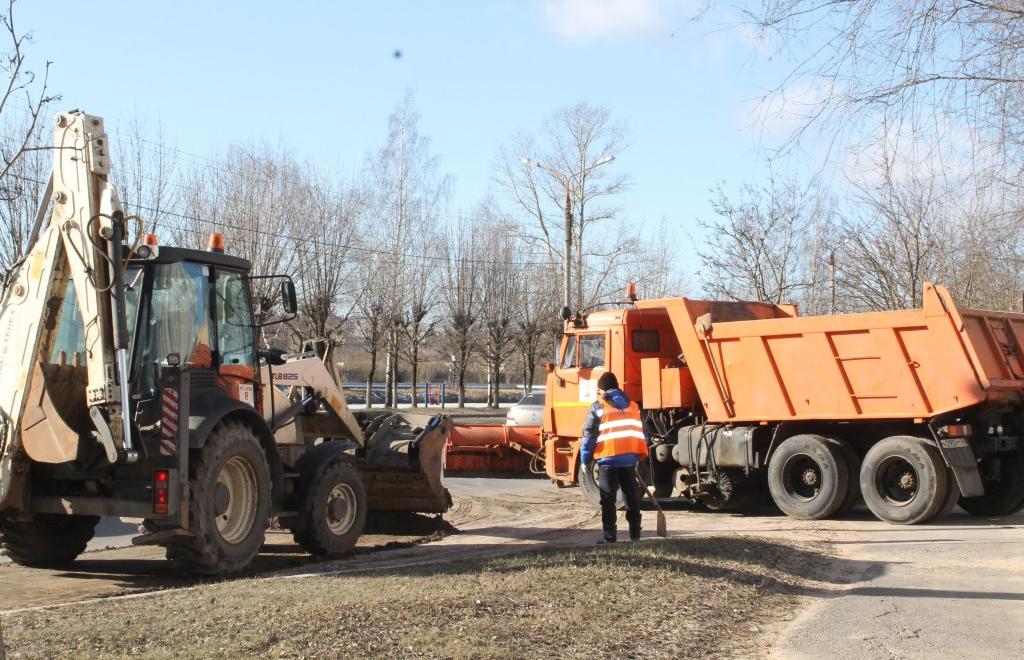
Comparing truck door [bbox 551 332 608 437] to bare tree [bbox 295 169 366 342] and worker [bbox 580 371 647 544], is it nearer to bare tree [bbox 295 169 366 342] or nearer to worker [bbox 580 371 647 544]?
worker [bbox 580 371 647 544]

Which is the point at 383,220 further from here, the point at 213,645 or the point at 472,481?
the point at 213,645

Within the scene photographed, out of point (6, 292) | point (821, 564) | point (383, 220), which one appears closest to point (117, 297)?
point (6, 292)

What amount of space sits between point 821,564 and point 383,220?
33892mm

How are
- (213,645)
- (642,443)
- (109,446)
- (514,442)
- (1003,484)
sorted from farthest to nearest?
(514,442), (1003,484), (642,443), (109,446), (213,645)

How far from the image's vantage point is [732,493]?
1538 cm

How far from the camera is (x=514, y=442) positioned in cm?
1948

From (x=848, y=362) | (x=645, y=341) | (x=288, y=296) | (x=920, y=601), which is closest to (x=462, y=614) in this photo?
(x=288, y=296)

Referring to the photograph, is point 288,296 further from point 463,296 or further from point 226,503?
point 463,296

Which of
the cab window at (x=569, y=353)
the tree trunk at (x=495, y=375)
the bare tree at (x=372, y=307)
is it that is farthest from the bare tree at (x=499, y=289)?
the cab window at (x=569, y=353)

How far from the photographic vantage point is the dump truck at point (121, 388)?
8711mm

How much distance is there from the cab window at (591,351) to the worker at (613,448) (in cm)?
454

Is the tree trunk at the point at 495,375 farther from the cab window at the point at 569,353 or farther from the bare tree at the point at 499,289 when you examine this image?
the cab window at the point at 569,353

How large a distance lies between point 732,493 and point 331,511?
6671 mm

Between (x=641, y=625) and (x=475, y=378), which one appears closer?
(x=641, y=625)
